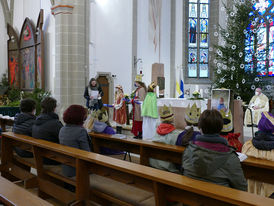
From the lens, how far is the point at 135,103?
828 centimetres

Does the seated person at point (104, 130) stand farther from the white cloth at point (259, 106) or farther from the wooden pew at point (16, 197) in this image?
the white cloth at point (259, 106)

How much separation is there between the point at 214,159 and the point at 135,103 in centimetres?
595

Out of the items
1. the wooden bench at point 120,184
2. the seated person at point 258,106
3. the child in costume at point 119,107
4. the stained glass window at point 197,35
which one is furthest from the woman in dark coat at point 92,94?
the stained glass window at point 197,35

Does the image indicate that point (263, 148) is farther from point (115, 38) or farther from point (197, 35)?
point (197, 35)

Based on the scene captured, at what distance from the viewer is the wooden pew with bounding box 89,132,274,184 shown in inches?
118

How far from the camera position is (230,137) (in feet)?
13.8

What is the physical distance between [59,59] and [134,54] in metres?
3.58

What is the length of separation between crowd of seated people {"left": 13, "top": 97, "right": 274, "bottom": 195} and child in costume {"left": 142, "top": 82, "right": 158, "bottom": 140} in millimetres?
2218

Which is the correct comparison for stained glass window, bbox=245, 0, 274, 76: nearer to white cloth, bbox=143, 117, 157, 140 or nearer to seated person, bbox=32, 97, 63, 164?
white cloth, bbox=143, 117, 157, 140

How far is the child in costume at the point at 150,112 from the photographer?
7301 millimetres

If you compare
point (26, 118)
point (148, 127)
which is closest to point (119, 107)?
point (148, 127)

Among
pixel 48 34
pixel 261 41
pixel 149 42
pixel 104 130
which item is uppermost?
pixel 48 34

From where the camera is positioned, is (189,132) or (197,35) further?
(197,35)

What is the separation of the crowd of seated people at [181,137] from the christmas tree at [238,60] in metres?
8.86
